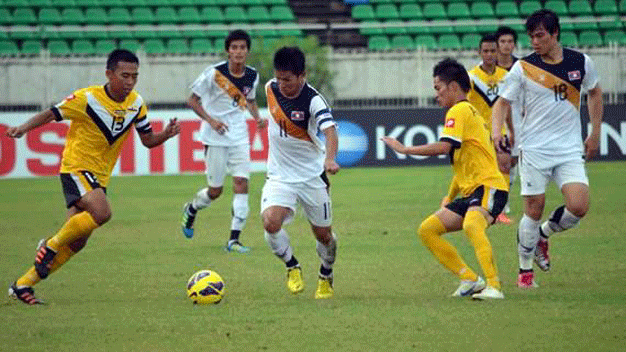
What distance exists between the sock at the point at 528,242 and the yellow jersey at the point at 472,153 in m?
1.01

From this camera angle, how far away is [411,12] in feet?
114

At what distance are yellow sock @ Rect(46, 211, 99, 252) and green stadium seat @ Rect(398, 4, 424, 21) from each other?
24.4 meters

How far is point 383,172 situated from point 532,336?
19.2 meters

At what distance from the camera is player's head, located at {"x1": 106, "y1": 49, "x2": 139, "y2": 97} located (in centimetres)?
1130

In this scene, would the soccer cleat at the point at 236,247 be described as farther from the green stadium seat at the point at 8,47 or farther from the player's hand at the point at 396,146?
the green stadium seat at the point at 8,47

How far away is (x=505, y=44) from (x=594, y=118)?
535cm

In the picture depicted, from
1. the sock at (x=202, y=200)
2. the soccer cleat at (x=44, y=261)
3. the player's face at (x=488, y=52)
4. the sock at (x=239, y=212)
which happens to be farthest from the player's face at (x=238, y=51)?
the soccer cleat at (x=44, y=261)

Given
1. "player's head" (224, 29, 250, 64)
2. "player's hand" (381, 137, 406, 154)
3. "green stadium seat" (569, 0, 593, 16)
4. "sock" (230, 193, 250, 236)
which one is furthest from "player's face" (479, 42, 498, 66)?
"green stadium seat" (569, 0, 593, 16)

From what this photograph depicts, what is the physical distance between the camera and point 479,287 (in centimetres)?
1048

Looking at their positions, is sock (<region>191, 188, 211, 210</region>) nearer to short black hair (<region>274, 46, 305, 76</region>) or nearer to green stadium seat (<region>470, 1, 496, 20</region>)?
short black hair (<region>274, 46, 305, 76</region>)

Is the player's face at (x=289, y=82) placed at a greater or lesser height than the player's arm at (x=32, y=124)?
greater

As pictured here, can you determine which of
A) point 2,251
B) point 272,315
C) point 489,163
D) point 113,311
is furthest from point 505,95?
point 2,251

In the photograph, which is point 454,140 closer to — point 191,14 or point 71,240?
point 71,240

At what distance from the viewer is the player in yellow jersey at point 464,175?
10.4 metres
